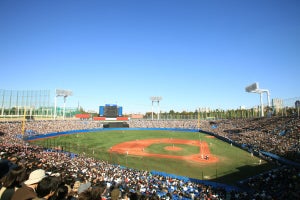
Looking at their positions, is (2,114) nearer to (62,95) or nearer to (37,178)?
(62,95)

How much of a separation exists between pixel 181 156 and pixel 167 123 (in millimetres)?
46591

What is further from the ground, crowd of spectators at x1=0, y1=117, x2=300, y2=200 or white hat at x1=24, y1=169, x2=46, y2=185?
white hat at x1=24, y1=169, x2=46, y2=185

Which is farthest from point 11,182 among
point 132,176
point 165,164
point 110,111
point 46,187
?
point 110,111

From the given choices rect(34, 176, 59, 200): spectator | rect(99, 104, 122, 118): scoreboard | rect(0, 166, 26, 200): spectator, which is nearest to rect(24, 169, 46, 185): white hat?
rect(0, 166, 26, 200): spectator

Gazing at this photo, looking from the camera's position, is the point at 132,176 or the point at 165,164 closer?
the point at 132,176

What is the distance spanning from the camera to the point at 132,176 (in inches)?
744

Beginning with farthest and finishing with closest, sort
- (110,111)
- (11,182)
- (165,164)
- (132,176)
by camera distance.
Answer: (110,111)
(165,164)
(132,176)
(11,182)

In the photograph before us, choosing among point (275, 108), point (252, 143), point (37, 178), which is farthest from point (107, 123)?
point (37, 178)

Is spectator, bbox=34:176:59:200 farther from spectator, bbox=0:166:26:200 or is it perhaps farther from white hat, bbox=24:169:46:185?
spectator, bbox=0:166:26:200

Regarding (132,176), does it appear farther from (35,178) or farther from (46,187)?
(46,187)

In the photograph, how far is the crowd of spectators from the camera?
484 cm

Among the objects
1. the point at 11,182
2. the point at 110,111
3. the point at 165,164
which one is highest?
the point at 110,111

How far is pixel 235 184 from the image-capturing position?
70.1 ft

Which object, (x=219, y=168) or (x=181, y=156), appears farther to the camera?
(x=181, y=156)
